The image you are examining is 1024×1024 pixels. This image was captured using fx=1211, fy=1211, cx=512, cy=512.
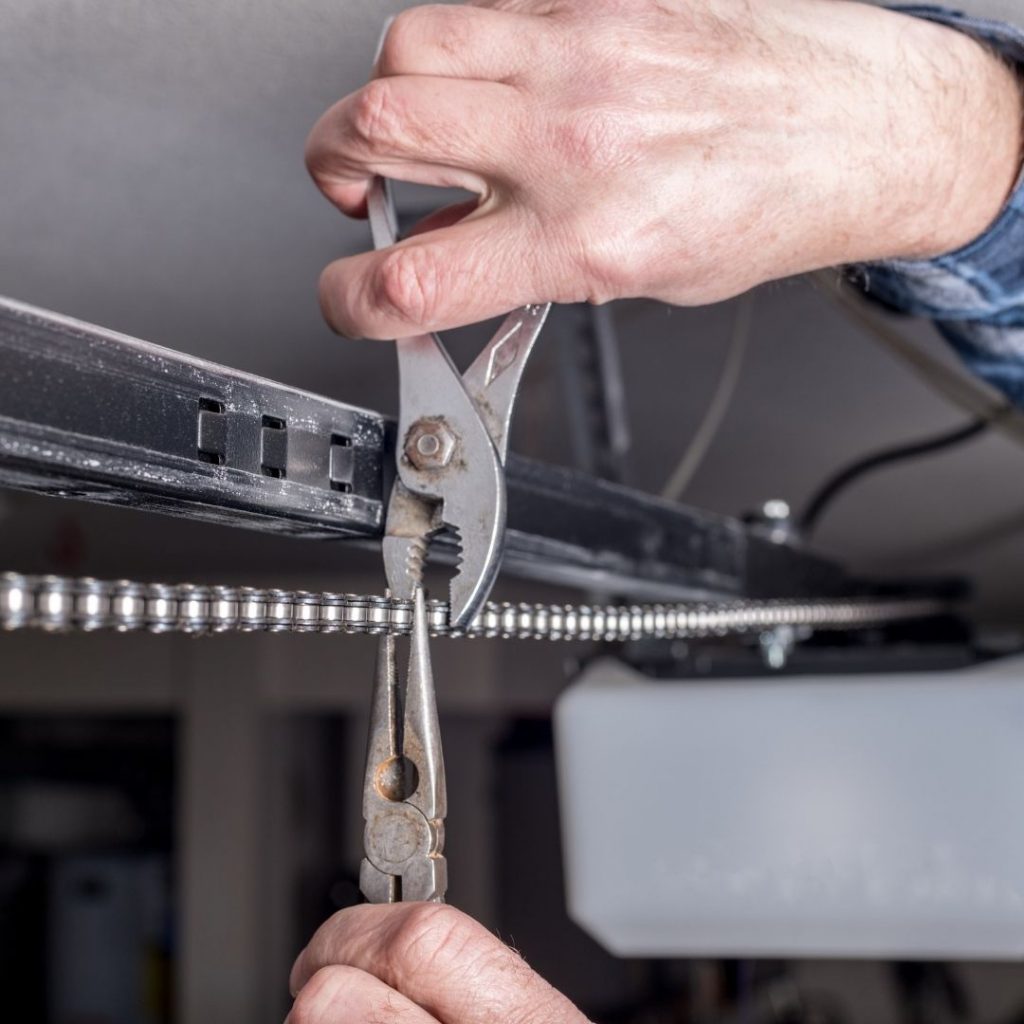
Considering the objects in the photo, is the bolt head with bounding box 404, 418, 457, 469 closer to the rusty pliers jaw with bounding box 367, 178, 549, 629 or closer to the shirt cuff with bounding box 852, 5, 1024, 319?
the rusty pliers jaw with bounding box 367, 178, 549, 629

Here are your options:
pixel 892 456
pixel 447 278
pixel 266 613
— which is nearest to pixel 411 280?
pixel 447 278

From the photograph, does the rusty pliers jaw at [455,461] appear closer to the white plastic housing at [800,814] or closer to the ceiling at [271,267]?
the ceiling at [271,267]

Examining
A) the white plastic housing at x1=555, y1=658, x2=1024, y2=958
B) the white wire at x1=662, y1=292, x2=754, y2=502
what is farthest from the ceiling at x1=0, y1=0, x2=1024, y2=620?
the white plastic housing at x1=555, y1=658, x2=1024, y2=958

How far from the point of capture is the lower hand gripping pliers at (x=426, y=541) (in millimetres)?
374

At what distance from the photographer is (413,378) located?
15.6 inches

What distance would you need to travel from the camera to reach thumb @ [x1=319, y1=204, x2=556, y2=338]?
14.7 inches

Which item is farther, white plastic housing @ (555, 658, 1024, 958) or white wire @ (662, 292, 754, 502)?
white wire @ (662, 292, 754, 502)

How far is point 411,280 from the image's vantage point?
37cm

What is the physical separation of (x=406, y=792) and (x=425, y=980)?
0.06m

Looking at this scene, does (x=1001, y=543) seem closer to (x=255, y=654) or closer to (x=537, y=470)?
(x=537, y=470)

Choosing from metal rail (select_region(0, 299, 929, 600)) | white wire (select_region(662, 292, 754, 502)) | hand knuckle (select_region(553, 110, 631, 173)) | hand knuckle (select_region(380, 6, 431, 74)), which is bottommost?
metal rail (select_region(0, 299, 929, 600))

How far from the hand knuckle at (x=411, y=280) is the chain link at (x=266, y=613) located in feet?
0.30

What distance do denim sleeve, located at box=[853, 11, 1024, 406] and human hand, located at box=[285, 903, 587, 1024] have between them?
321 mm

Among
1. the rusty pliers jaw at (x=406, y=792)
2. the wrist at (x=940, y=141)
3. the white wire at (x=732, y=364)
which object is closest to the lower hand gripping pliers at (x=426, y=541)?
→ the rusty pliers jaw at (x=406, y=792)
